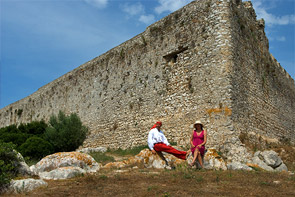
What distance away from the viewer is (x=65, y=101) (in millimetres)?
23812

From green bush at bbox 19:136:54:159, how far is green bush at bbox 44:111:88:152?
1503 mm

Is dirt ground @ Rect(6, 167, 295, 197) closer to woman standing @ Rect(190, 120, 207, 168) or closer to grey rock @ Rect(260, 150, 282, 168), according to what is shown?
woman standing @ Rect(190, 120, 207, 168)

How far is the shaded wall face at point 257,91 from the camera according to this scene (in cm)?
1349

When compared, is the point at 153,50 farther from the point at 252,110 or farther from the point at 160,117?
the point at 252,110

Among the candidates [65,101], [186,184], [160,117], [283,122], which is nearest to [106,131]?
[160,117]

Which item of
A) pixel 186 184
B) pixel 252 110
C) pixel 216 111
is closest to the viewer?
pixel 186 184

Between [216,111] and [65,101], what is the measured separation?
13.8 metres

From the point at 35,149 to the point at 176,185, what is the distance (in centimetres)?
1066

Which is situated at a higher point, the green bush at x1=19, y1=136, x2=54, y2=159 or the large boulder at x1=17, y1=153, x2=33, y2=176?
the green bush at x1=19, y1=136, x2=54, y2=159

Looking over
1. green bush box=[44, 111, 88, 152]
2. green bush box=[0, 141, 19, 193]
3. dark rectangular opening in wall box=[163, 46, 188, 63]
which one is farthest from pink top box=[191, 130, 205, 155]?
green bush box=[44, 111, 88, 152]

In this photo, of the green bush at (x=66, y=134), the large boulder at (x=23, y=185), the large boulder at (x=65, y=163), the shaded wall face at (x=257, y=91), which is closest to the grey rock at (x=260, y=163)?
the shaded wall face at (x=257, y=91)

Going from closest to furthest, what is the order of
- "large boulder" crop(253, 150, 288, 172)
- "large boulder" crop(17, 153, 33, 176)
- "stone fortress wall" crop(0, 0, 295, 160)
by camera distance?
"large boulder" crop(17, 153, 33, 176) < "large boulder" crop(253, 150, 288, 172) < "stone fortress wall" crop(0, 0, 295, 160)

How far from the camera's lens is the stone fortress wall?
13.3m

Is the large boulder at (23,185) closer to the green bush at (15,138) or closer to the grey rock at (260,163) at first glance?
the grey rock at (260,163)
